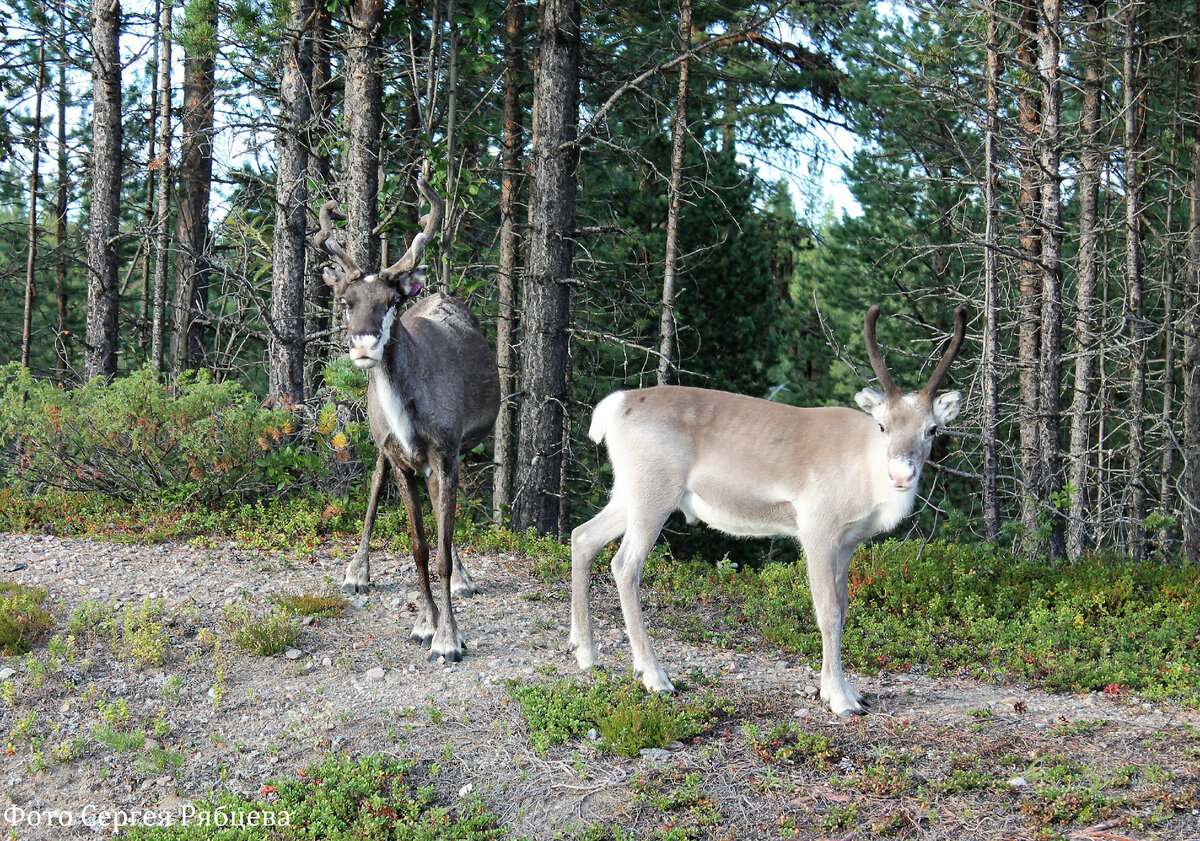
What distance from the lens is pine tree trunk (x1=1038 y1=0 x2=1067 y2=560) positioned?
10.1 metres

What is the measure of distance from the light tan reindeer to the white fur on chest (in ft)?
4.63

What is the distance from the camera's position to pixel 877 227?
2020cm

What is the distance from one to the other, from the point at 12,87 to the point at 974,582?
17.9 meters

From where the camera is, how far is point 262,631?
6.84 m

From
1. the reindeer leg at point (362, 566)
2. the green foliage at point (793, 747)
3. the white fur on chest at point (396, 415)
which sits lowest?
the green foliage at point (793, 747)

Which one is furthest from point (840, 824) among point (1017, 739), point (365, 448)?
point (365, 448)

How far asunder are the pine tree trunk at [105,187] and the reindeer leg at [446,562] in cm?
859

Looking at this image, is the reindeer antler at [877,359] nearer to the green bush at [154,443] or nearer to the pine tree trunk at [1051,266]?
the pine tree trunk at [1051,266]

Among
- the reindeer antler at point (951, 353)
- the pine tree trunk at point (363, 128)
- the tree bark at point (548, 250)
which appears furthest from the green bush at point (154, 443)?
the reindeer antler at point (951, 353)

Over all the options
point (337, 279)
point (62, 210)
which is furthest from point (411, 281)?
point (62, 210)

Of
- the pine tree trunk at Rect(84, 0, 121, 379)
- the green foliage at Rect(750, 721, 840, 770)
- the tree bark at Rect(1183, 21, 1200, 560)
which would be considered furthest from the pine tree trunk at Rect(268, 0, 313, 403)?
the tree bark at Rect(1183, 21, 1200, 560)

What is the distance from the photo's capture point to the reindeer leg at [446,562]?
6844 mm

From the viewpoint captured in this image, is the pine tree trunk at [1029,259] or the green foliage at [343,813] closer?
the green foliage at [343,813]

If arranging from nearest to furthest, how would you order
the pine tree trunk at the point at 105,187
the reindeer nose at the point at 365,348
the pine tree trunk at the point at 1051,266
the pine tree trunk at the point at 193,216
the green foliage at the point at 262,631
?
the reindeer nose at the point at 365,348 < the green foliage at the point at 262,631 < the pine tree trunk at the point at 1051,266 < the pine tree trunk at the point at 105,187 < the pine tree trunk at the point at 193,216
